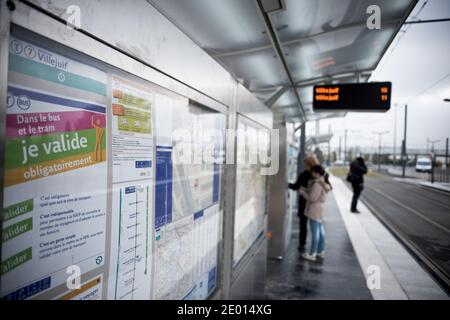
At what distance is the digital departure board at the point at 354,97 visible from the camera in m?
3.55

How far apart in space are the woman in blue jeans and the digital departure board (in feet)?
3.41

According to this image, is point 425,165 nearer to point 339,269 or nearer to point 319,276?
point 319,276

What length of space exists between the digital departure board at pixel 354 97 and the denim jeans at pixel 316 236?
1896mm

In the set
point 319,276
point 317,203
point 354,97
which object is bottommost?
point 319,276

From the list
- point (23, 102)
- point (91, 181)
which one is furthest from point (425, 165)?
point (23, 102)

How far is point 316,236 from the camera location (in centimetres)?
479

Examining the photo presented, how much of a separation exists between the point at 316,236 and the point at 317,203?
61 centimetres

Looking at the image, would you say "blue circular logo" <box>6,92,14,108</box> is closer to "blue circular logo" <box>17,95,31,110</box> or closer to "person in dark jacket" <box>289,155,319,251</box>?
"blue circular logo" <box>17,95,31,110</box>

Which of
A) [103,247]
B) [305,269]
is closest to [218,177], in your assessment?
[103,247]

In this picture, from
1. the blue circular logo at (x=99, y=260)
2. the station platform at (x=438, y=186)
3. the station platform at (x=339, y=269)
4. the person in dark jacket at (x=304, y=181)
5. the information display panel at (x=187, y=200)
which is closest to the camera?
the station platform at (x=438, y=186)

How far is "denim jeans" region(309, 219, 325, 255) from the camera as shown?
4.71 metres

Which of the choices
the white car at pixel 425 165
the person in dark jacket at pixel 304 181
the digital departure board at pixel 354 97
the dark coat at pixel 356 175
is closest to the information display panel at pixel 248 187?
the digital departure board at pixel 354 97

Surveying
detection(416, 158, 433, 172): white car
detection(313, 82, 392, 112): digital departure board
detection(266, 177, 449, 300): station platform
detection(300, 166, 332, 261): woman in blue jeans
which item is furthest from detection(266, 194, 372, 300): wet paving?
detection(416, 158, 433, 172): white car

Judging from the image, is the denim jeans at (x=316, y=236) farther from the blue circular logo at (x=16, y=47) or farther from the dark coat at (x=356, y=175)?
the blue circular logo at (x=16, y=47)
